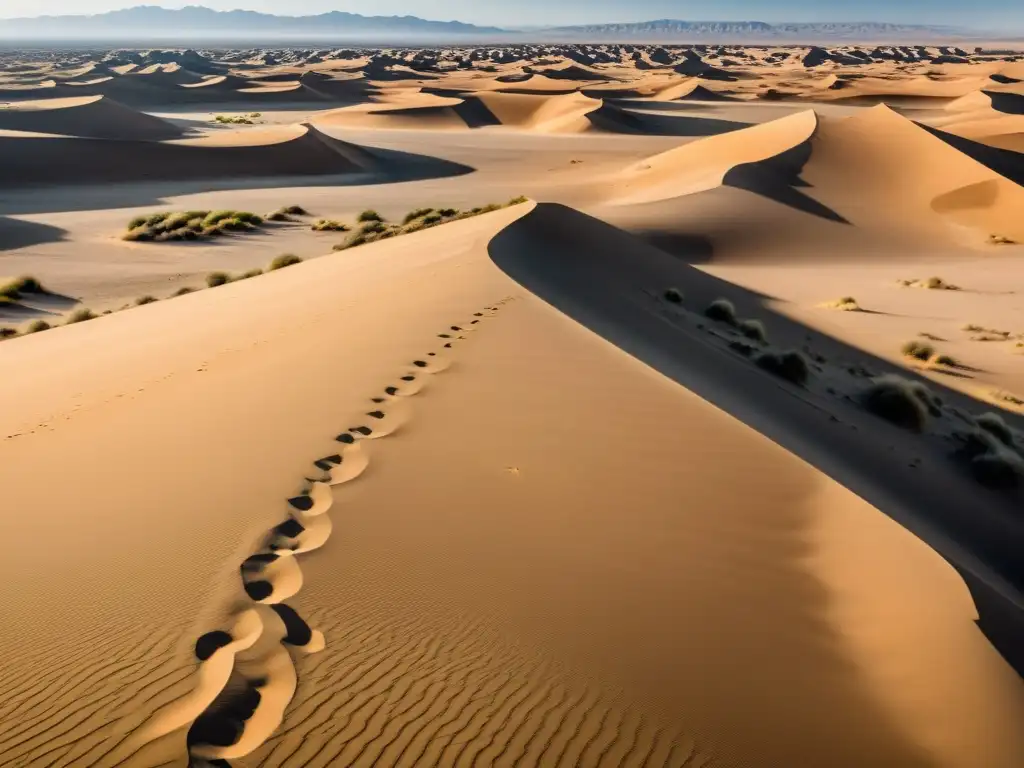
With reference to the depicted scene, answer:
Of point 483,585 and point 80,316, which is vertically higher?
point 483,585

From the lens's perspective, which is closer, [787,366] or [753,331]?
[787,366]

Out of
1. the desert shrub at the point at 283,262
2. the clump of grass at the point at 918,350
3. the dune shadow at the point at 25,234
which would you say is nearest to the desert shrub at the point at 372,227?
the desert shrub at the point at 283,262

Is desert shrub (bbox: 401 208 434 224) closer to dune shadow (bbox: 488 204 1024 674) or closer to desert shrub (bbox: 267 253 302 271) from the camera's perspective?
desert shrub (bbox: 267 253 302 271)

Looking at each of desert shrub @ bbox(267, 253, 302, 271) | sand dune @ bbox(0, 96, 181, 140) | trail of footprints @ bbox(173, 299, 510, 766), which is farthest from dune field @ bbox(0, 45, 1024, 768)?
sand dune @ bbox(0, 96, 181, 140)

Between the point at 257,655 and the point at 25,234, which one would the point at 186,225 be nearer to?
the point at 25,234

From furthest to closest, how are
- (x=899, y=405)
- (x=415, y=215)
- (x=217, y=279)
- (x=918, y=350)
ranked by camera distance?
(x=415, y=215) < (x=217, y=279) < (x=918, y=350) < (x=899, y=405)

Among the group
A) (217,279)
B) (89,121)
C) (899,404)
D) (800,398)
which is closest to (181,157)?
(89,121)
